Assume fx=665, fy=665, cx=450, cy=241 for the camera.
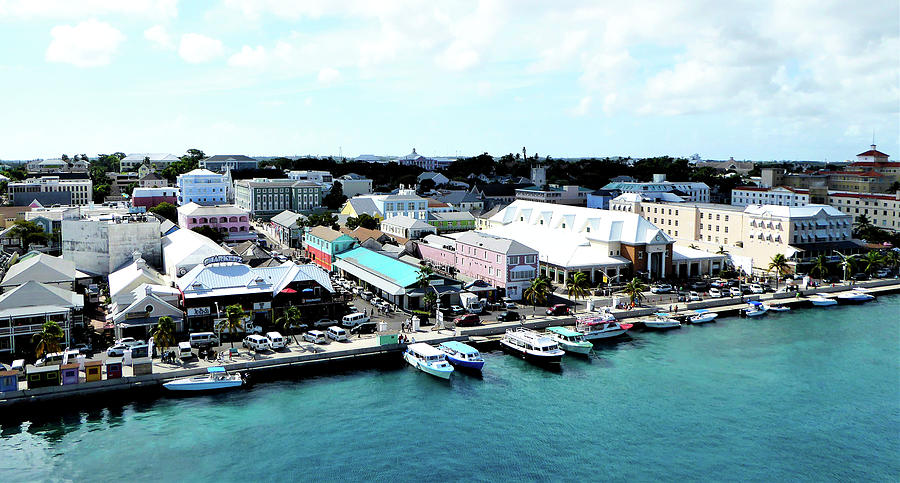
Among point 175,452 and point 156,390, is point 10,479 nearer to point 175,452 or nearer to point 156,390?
point 175,452

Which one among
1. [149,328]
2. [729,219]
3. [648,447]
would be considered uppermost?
[729,219]

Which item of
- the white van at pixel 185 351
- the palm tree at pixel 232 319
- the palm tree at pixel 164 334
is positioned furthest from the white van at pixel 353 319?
the palm tree at pixel 164 334

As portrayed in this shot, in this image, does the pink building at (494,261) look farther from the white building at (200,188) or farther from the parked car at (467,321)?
the white building at (200,188)

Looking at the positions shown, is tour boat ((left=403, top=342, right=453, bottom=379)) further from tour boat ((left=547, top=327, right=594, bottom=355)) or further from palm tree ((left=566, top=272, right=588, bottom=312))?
palm tree ((left=566, top=272, right=588, bottom=312))

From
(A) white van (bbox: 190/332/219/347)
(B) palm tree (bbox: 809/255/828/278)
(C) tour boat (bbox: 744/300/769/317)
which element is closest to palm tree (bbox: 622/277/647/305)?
(C) tour boat (bbox: 744/300/769/317)

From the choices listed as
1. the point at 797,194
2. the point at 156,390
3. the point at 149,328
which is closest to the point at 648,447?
the point at 156,390

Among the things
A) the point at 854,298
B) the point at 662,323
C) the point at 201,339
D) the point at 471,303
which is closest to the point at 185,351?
the point at 201,339

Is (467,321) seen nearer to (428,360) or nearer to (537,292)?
(537,292)
